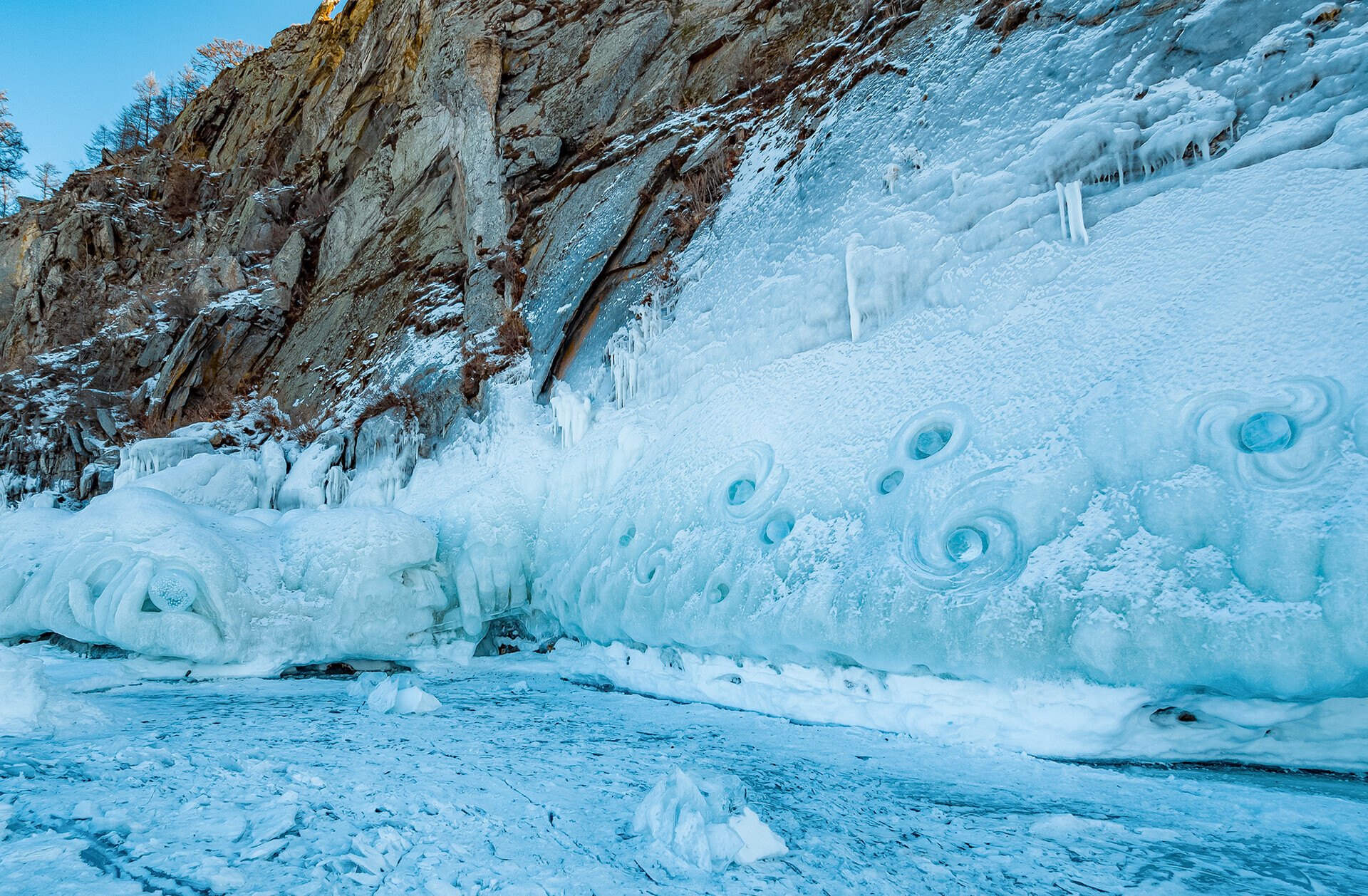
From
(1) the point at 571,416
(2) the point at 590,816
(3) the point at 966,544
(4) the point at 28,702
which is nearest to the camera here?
(2) the point at 590,816

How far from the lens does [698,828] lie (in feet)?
7.08

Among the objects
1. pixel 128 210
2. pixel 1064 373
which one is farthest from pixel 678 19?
pixel 128 210

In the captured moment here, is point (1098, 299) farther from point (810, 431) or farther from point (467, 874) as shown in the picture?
point (467, 874)

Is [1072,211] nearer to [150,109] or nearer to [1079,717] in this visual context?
[1079,717]

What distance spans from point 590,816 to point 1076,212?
4.33 m

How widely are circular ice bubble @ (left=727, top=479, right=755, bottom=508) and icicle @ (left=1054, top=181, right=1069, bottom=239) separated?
2.55 m

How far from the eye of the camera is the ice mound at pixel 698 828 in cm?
210

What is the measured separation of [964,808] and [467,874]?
1771 millimetres

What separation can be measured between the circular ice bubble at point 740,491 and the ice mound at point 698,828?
97.6 inches

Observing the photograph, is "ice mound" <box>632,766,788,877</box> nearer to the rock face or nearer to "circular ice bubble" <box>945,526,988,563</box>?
"circular ice bubble" <box>945,526,988,563</box>

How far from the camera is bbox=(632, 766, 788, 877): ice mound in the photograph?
2.10 m

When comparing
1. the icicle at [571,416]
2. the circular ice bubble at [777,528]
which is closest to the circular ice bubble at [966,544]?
the circular ice bubble at [777,528]

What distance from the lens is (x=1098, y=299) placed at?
12.4ft

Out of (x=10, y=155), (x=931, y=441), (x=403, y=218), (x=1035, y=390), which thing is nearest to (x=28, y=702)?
(x=931, y=441)
